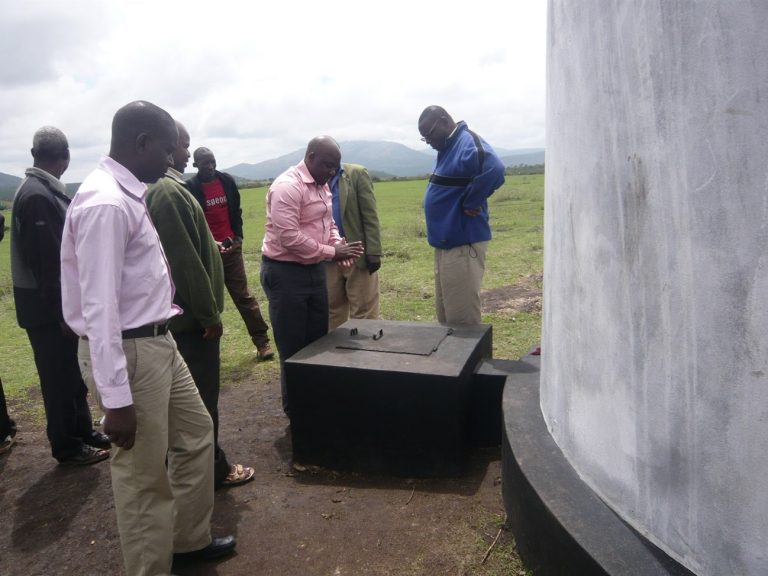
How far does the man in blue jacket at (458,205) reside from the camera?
461 centimetres

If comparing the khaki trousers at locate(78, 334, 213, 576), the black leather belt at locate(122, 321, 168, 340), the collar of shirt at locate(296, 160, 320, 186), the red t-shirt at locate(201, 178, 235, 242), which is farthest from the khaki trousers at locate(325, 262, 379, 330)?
the black leather belt at locate(122, 321, 168, 340)

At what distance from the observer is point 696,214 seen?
1760mm

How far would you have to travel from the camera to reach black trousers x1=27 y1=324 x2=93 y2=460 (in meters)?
3.95

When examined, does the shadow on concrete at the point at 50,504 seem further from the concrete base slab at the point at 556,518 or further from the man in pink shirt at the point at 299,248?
the concrete base slab at the point at 556,518

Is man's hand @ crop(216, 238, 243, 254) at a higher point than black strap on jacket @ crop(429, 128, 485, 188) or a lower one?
lower

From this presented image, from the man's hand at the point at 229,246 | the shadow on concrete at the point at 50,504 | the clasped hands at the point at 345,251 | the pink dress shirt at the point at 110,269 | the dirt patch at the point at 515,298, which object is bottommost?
the shadow on concrete at the point at 50,504

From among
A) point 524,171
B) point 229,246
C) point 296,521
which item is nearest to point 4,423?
point 229,246

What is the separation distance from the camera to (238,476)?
12.2ft

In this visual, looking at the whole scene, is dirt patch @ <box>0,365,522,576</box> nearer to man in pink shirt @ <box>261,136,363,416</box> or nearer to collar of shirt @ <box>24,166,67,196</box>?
man in pink shirt @ <box>261,136,363,416</box>

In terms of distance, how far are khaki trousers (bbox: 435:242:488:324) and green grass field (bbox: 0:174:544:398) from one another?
4.00 ft

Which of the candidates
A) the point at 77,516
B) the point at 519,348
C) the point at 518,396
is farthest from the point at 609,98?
the point at 519,348

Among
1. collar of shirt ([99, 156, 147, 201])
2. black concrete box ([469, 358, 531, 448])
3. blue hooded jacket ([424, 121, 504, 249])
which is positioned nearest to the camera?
collar of shirt ([99, 156, 147, 201])

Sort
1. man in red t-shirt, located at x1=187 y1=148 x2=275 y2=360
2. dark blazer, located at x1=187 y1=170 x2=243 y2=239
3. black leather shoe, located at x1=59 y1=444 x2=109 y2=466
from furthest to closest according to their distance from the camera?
dark blazer, located at x1=187 y1=170 x2=243 y2=239
man in red t-shirt, located at x1=187 y1=148 x2=275 y2=360
black leather shoe, located at x1=59 y1=444 x2=109 y2=466

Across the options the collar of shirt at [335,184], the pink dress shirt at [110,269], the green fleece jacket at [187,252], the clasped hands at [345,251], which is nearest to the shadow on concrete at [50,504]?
the green fleece jacket at [187,252]
